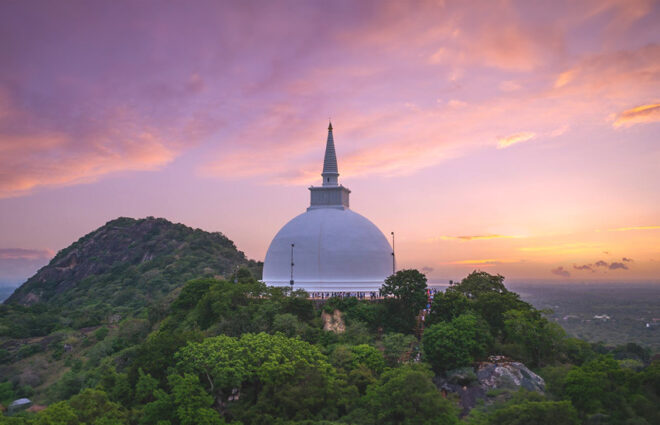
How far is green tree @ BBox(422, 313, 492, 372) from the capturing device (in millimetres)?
39344

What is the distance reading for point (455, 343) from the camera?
4003 cm

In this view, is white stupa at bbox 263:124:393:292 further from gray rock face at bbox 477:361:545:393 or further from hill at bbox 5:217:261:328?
hill at bbox 5:217:261:328

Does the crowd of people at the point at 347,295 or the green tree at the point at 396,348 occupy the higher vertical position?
the crowd of people at the point at 347,295

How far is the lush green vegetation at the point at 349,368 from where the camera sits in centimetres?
3066

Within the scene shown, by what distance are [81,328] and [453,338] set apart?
68767mm

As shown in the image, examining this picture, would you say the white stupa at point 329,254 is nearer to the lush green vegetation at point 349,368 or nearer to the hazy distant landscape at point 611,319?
the lush green vegetation at point 349,368

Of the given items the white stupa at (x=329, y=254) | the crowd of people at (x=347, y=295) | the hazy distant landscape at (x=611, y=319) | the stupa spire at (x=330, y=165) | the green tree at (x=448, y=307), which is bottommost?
the hazy distant landscape at (x=611, y=319)

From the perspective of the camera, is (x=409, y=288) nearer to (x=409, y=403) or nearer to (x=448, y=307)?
(x=448, y=307)

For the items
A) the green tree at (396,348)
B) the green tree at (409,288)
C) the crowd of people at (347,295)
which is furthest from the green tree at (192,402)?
the green tree at (409,288)

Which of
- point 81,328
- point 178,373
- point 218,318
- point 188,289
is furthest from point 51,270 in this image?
point 178,373

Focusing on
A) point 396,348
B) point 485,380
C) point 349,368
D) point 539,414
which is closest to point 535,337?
point 485,380

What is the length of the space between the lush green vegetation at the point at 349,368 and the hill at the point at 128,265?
6027 cm

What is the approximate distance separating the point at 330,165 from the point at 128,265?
106 metres

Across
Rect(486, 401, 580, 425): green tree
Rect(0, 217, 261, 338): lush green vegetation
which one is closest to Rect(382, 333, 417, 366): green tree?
Rect(486, 401, 580, 425): green tree
